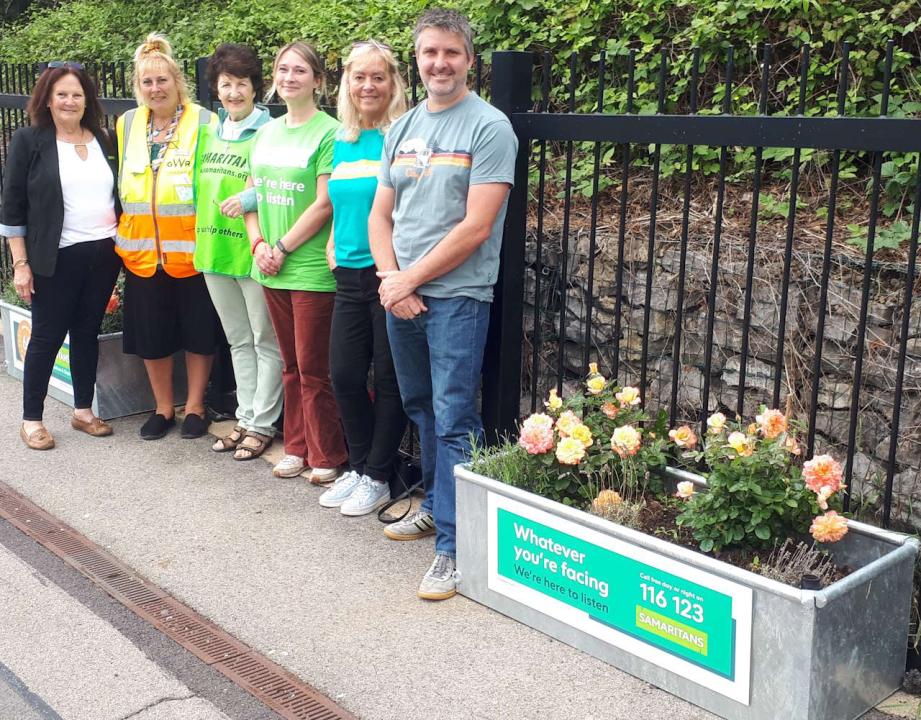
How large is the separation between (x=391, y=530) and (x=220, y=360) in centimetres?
207

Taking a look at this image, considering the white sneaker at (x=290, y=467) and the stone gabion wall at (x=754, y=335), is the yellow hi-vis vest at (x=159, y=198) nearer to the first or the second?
the white sneaker at (x=290, y=467)

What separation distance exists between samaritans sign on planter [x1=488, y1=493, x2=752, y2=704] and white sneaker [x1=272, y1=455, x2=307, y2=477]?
5.59 feet

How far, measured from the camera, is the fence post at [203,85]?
19.0 ft

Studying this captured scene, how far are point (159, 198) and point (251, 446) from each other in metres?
1.35

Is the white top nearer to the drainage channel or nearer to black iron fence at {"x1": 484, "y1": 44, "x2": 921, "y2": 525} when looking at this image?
the drainage channel

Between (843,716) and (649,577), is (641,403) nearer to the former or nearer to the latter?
(649,577)

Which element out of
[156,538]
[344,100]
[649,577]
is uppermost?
[344,100]

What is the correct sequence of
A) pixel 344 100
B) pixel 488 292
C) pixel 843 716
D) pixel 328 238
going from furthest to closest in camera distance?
pixel 328 238, pixel 344 100, pixel 488 292, pixel 843 716

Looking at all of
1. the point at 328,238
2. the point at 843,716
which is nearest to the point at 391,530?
the point at 328,238

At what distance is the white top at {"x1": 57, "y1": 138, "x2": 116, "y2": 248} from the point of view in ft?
18.5

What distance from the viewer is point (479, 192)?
387 cm

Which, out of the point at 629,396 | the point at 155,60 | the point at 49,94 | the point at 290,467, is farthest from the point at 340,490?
the point at 49,94

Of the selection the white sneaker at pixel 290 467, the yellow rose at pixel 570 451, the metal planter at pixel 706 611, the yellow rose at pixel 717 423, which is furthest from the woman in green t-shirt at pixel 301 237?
the yellow rose at pixel 717 423

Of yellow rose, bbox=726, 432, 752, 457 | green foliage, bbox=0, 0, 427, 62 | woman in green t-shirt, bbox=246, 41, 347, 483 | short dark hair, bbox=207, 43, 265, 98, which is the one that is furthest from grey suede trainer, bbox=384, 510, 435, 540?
green foliage, bbox=0, 0, 427, 62
